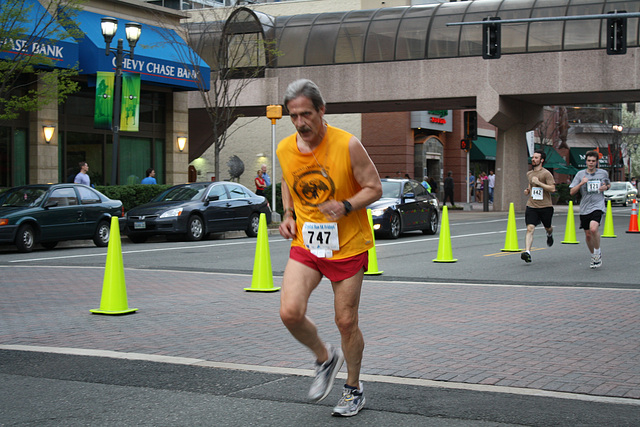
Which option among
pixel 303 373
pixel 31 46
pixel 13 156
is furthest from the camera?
pixel 13 156

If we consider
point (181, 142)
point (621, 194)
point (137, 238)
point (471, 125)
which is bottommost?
point (137, 238)

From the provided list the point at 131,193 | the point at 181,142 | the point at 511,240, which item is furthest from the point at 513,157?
the point at 511,240

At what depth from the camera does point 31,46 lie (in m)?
22.0

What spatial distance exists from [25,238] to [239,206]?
6.00 metres

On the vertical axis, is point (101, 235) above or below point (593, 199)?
below

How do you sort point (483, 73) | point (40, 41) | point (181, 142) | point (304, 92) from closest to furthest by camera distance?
1. point (304, 92)
2. point (40, 41)
3. point (181, 142)
4. point (483, 73)

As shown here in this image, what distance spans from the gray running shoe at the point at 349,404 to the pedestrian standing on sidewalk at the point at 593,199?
932cm

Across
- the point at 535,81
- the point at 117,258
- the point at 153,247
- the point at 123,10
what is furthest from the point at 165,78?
the point at 117,258

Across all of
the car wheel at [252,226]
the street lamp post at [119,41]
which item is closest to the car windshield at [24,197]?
the street lamp post at [119,41]

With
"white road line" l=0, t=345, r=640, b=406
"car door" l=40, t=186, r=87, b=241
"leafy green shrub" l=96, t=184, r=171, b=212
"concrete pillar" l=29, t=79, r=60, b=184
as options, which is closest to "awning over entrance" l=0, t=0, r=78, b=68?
"concrete pillar" l=29, t=79, r=60, b=184

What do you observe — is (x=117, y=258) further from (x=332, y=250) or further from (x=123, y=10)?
(x=123, y=10)

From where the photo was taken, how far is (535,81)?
34.1 metres

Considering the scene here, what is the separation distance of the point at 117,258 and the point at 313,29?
30009 millimetres

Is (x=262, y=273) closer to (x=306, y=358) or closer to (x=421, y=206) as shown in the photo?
(x=306, y=358)
